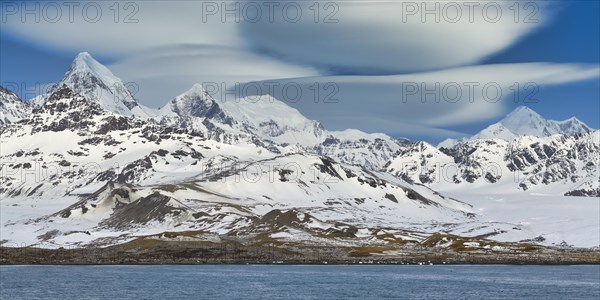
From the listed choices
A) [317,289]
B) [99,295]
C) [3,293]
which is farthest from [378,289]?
[3,293]

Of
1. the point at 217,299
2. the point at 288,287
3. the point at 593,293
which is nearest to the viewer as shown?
the point at 217,299

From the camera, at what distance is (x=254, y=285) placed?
19462cm

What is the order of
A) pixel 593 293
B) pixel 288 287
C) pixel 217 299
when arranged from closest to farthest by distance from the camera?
pixel 217 299, pixel 593 293, pixel 288 287

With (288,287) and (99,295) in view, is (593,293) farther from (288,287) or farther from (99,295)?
(99,295)

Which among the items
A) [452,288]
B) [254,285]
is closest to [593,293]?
[452,288]

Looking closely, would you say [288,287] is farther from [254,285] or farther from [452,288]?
[452,288]

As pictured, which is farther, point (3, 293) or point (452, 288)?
point (452, 288)

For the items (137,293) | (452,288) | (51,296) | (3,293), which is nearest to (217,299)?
(137,293)

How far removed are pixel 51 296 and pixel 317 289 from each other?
53090mm

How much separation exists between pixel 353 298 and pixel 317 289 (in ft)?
63.5

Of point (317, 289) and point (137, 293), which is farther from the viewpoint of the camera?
point (317, 289)

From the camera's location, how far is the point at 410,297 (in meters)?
169

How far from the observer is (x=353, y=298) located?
168 metres

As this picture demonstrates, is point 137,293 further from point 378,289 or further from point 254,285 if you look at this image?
point 378,289
